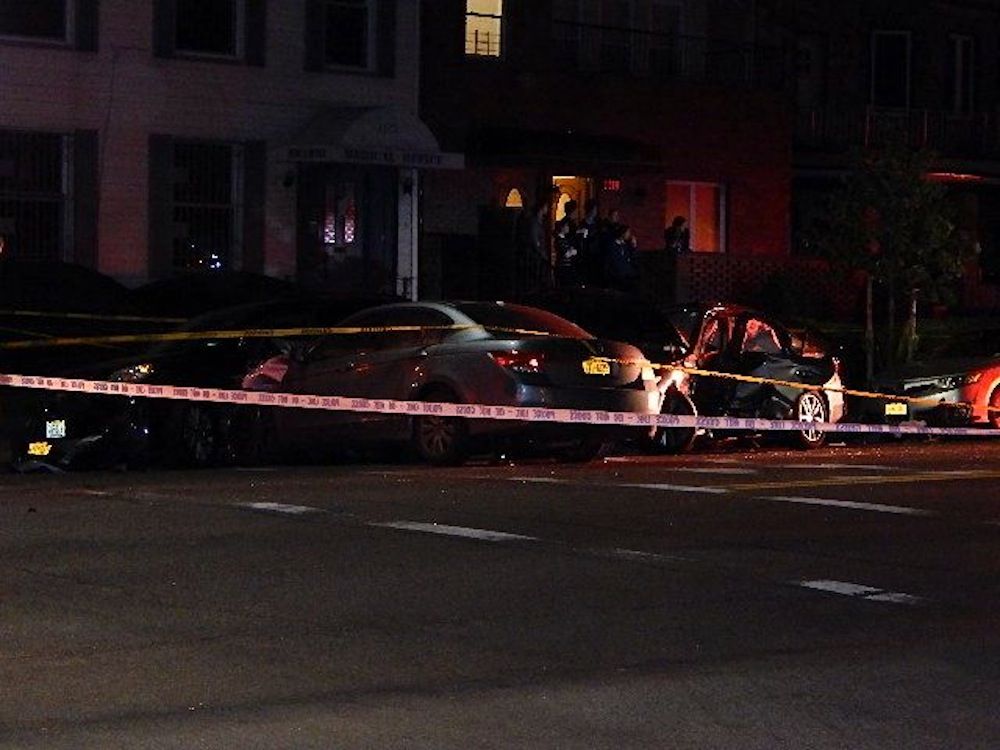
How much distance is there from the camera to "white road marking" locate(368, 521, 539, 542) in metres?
12.9

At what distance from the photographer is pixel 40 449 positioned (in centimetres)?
1788

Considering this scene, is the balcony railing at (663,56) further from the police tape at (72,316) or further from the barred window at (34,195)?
the police tape at (72,316)

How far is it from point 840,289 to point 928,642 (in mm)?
25787

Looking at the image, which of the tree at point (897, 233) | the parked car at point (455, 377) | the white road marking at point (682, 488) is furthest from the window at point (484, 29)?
the white road marking at point (682, 488)

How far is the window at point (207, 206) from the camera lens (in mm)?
29672

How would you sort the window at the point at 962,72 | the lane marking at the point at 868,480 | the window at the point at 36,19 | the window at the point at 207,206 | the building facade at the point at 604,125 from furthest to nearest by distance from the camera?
the window at the point at 962,72 < the building facade at the point at 604,125 < the window at the point at 207,206 < the window at the point at 36,19 < the lane marking at the point at 868,480

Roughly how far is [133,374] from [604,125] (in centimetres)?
1628

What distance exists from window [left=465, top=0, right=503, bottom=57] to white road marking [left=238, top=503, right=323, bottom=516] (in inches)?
769

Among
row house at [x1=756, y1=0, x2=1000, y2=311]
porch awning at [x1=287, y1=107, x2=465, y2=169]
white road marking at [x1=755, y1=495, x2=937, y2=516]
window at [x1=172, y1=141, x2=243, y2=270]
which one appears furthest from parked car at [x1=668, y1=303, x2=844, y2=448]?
row house at [x1=756, y1=0, x2=1000, y2=311]

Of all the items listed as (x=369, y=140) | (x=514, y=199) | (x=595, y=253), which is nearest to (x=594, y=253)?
(x=595, y=253)

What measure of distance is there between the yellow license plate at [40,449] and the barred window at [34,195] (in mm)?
10707

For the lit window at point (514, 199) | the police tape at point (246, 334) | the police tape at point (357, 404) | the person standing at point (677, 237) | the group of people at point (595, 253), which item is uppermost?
the lit window at point (514, 199)

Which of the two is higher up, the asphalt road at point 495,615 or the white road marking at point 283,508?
the white road marking at point 283,508

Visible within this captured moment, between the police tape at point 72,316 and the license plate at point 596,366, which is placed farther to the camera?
the police tape at point 72,316
